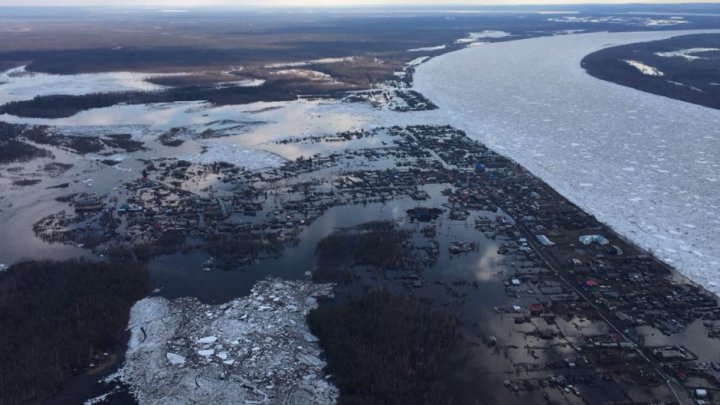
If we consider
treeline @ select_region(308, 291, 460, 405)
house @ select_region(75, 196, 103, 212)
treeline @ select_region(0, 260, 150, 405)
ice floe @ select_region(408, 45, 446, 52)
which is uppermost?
ice floe @ select_region(408, 45, 446, 52)

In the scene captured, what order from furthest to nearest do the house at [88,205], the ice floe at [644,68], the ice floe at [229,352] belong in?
the ice floe at [644,68]
the house at [88,205]
the ice floe at [229,352]

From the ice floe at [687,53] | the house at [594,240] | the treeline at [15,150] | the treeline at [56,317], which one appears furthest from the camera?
the ice floe at [687,53]

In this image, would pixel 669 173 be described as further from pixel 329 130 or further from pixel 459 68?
pixel 459 68

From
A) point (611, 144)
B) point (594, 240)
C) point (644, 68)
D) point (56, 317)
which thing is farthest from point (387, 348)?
point (644, 68)

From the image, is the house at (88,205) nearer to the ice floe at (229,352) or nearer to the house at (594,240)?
the ice floe at (229,352)

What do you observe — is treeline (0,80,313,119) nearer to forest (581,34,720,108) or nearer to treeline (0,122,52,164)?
treeline (0,122,52,164)

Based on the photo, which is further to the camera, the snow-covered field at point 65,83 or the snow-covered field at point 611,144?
the snow-covered field at point 65,83

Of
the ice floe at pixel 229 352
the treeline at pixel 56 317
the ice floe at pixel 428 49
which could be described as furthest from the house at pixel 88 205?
the ice floe at pixel 428 49

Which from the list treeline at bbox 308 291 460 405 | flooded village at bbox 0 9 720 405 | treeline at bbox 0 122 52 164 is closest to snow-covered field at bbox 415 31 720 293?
flooded village at bbox 0 9 720 405
